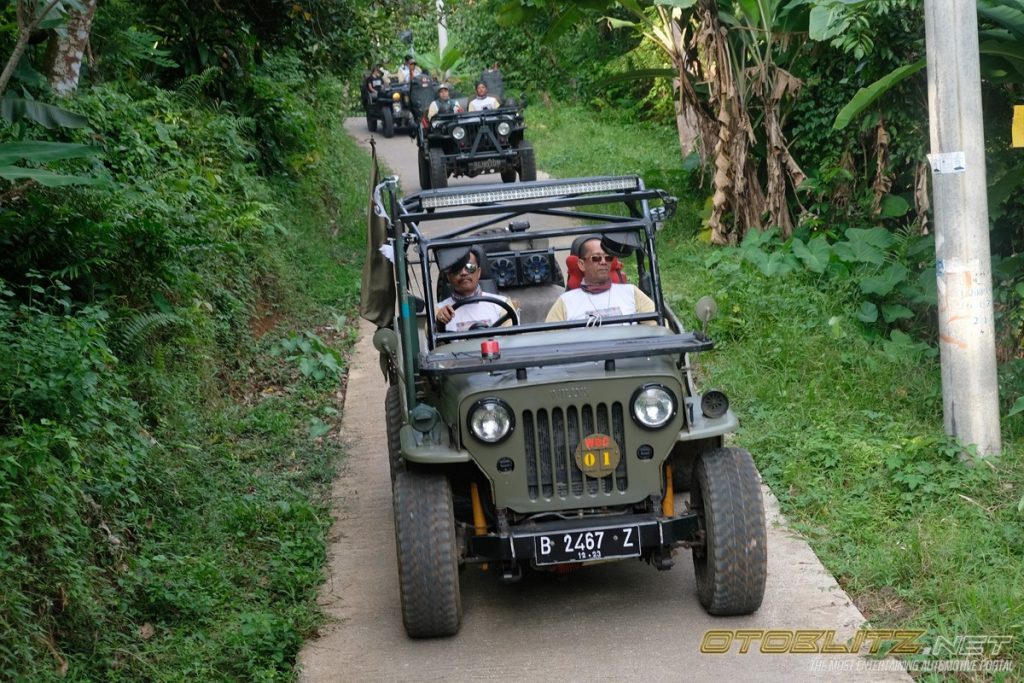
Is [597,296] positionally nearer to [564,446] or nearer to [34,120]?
[564,446]

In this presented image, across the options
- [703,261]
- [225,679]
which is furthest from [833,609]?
[703,261]

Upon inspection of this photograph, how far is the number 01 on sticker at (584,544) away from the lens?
552 cm

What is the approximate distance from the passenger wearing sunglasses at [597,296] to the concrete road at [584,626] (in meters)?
1.39

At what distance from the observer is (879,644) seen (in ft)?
17.8

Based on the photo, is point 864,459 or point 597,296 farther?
point 864,459

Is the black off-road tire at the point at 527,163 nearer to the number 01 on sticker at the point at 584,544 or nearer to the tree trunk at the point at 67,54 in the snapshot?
the tree trunk at the point at 67,54

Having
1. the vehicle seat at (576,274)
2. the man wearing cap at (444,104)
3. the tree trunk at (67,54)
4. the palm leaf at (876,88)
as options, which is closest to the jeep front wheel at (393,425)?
the vehicle seat at (576,274)

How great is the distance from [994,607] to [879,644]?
1.80ft

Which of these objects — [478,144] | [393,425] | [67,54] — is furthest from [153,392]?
[478,144]

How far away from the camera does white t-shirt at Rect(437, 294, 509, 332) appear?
6.70 meters

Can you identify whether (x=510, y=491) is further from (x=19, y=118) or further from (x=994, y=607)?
(x=19, y=118)

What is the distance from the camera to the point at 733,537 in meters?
5.62

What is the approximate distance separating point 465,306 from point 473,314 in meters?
0.07
